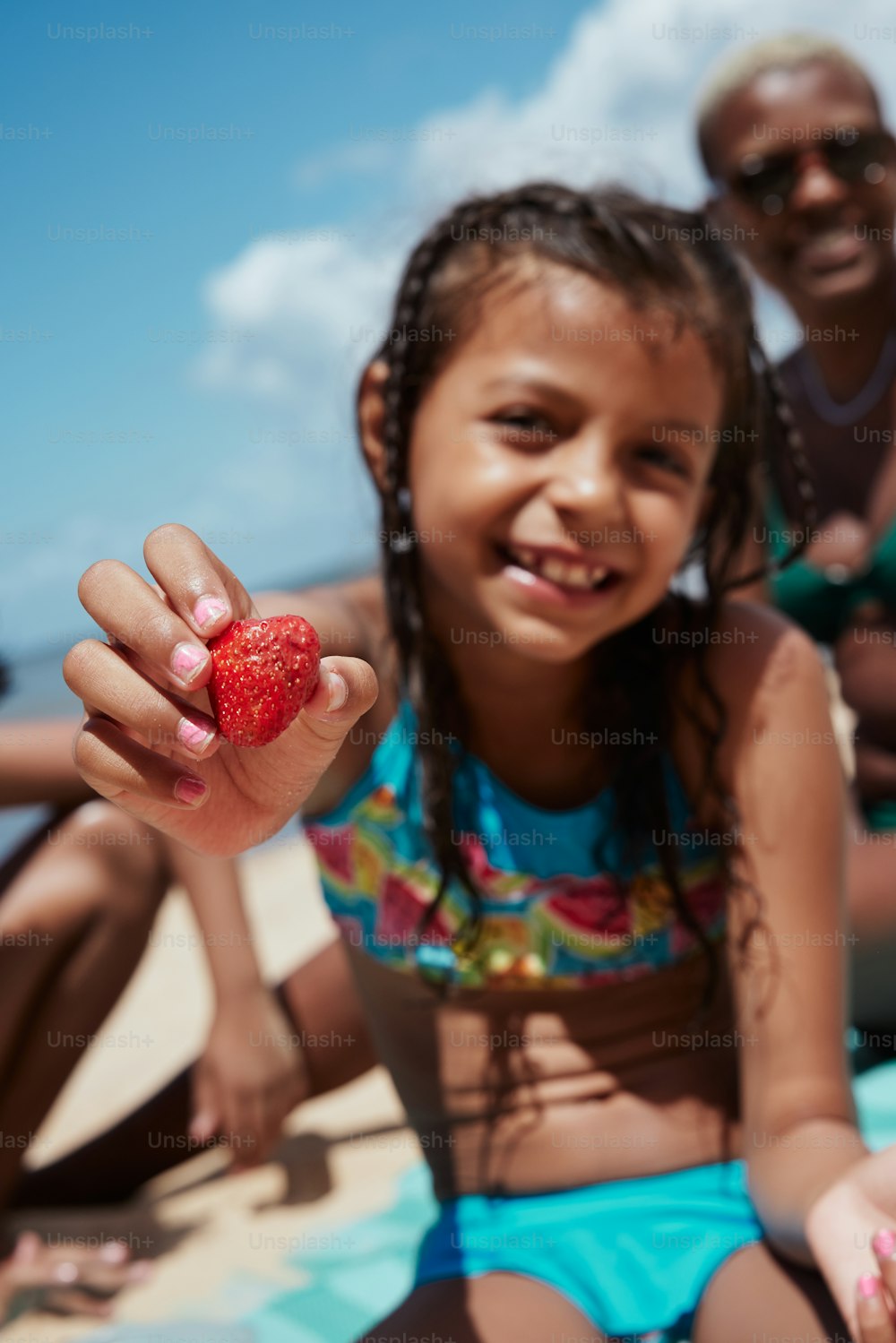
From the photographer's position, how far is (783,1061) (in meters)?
1.72

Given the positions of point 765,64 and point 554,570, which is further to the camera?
point 765,64

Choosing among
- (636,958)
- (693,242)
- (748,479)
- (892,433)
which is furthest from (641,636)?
(892,433)

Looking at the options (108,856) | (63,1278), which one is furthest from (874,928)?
(63,1278)

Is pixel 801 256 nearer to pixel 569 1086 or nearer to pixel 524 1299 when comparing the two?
pixel 569 1086

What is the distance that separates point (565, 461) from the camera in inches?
68.5

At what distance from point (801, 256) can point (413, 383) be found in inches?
69.0

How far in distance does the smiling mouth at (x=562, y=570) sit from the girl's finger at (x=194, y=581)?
663mm

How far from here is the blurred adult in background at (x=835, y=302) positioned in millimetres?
3018

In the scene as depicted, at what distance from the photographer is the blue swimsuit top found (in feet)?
6.24

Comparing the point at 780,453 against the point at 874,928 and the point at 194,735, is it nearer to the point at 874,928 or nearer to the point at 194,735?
the point at 874,928

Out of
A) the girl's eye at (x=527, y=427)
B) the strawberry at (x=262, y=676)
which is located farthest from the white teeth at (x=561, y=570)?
the strawberry at (x=262, y=676)

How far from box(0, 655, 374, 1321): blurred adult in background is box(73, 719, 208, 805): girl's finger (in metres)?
1.27

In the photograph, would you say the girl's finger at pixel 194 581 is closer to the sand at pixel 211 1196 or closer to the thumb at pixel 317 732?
the thumb at pixel 317 732

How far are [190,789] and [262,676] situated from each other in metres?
0.14
